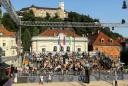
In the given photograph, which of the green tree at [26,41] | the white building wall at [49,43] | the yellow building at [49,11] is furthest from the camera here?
the yellow building at [49,11]

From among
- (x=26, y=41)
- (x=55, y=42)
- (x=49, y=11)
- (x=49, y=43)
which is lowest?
(x=49, y=43)

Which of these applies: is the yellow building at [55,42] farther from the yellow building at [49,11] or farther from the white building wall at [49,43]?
the yellow building at [49,11]

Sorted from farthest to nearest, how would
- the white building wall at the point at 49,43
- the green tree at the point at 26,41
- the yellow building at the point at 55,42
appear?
the green tree at the point at 26,41 → the white building wall at the point at 49,43 → the yellow building at the point at 55,42

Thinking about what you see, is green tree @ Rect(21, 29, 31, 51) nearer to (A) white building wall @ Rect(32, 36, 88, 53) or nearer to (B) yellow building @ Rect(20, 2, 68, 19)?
(A) white building wall @ Rect(32, 36, 88, 53)

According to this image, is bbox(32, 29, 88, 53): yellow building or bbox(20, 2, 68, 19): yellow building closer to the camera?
bbox(32, 29, 88, 53): yellow building

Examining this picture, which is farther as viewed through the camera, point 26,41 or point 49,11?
point 49,11

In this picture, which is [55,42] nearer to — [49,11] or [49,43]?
[49,43]

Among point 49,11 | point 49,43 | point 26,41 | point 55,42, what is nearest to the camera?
point 55,42

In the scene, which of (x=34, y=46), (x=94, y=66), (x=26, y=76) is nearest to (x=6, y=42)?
(x=34, y=46)

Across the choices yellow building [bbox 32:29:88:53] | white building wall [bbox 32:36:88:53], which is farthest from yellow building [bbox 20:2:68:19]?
white building wall [bbox 32:36:88:53]

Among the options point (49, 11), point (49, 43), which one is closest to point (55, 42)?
point (49, 43)

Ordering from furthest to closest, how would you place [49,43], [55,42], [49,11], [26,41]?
[49,11], [26,41], [49,43], [55,42]

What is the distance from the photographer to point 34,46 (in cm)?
10625

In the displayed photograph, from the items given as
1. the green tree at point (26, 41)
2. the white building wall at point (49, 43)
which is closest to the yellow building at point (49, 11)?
the green tree at point (26, 41)
